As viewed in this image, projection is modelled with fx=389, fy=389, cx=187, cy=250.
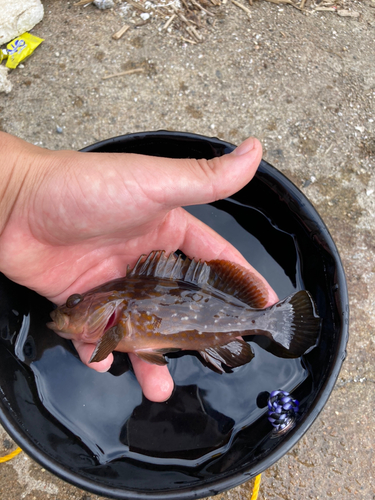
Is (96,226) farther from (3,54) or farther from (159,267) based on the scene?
(3,54)


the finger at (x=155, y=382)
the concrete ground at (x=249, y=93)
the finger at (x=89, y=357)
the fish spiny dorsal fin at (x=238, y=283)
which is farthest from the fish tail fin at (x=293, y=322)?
the finger at (x=89, y=357)

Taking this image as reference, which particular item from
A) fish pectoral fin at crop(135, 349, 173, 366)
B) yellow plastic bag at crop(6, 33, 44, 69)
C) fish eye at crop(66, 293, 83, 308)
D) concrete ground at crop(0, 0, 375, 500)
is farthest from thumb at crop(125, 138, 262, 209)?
yellow plastic bag at crop(6, 33, 44, 69)

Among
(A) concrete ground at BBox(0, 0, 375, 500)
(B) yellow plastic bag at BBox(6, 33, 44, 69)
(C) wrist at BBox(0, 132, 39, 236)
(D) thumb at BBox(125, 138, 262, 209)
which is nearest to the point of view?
(D) thumb at BBox(125, 138, 262, 209)

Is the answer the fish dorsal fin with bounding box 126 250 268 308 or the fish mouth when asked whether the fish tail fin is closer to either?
the fish dorsal fin with bounding box 126 250 268 308

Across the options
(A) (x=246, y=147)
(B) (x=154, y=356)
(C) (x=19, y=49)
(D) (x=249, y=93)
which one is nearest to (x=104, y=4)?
(C) (x=19, y=49)

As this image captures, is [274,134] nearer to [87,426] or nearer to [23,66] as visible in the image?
[23,66]

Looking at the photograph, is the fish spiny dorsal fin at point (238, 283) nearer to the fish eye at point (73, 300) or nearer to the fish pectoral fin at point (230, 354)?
the fish pectoral fin at point (230, 354)

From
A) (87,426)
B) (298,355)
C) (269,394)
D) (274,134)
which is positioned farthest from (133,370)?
(274,134)
